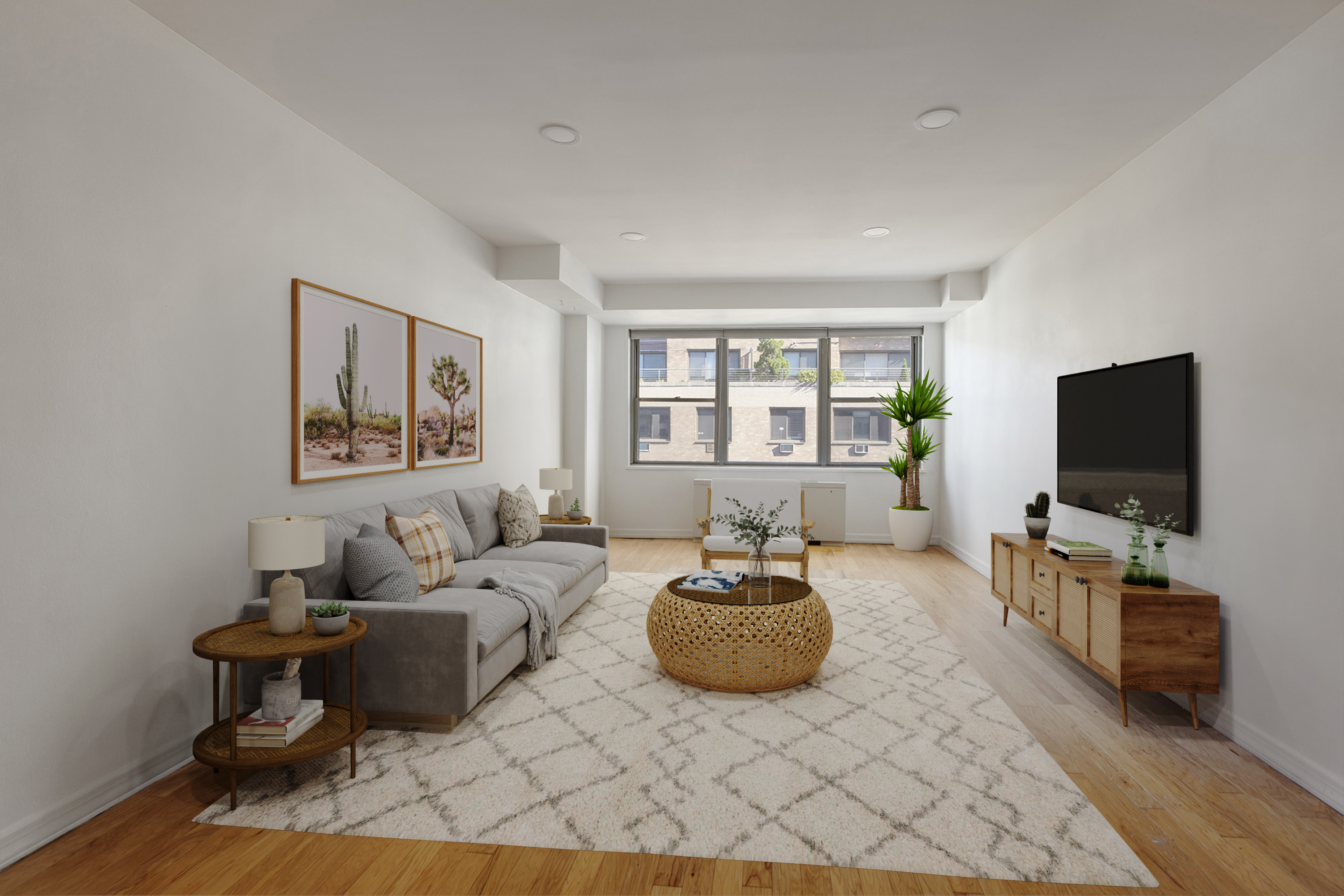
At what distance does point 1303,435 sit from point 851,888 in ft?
7.58

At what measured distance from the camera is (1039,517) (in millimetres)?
4188

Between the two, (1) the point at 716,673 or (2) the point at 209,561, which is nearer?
(2) the point at 209,561

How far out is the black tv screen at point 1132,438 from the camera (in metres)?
3.08

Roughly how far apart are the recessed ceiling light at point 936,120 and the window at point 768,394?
4.57 metres

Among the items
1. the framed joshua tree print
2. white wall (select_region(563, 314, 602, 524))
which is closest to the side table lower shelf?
the framed joshua tree print

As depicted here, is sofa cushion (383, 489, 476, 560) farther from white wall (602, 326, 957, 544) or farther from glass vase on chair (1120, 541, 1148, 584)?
white wall (602, 326, 957, 544)

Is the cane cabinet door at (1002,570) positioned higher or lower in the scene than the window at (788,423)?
lower

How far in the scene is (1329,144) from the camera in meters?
2.35

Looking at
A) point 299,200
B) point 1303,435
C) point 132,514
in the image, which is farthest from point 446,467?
point 1303,435

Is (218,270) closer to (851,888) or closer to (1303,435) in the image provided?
(851,888)

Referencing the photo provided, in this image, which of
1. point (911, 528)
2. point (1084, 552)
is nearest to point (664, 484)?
point (911, 528)

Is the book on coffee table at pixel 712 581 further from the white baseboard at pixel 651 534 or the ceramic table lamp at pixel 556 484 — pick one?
the white baseboard at pixel 651 534

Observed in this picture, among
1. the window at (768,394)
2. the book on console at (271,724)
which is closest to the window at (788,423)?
the window at (768,394)

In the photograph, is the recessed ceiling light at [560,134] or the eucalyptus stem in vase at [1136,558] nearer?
the eucalyptus stem in vase at [1136,558]
